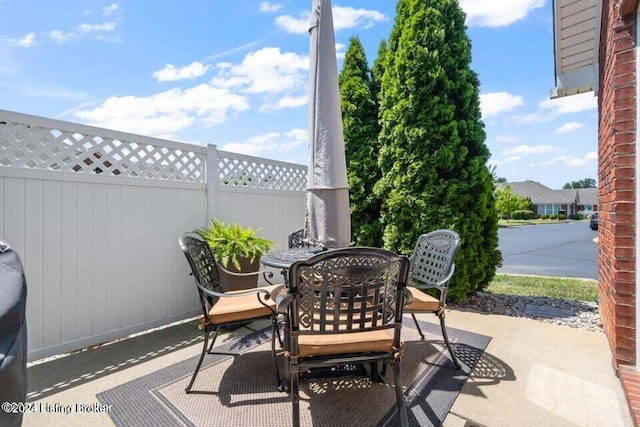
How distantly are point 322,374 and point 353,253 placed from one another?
4.01ft

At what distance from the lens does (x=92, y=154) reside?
10.2ft

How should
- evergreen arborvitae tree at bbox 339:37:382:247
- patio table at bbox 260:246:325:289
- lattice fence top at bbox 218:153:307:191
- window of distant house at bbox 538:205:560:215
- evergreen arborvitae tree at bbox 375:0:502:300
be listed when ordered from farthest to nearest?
window of distant house at bbox 538:205:560:215
evergreen arborvitae tree at bbox 339:37:382:247
lattice fence top at bbox 218:153:307:191
evergreen arborvitae tree at bbox 375:0:502:300
patio table at bbox 260:246:325:289

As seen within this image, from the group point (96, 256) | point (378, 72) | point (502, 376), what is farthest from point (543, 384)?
point (378, 72)

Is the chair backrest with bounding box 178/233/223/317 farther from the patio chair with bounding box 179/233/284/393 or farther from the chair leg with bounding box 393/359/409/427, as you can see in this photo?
the chair leg with bounding box 393/359/409/427

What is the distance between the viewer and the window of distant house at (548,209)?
44156 mm

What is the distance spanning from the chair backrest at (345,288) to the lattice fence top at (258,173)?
3.01 meters

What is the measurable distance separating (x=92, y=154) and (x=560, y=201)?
5449cm

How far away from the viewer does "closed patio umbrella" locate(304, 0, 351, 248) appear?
2.69m

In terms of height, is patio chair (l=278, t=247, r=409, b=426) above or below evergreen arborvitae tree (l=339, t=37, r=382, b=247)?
below

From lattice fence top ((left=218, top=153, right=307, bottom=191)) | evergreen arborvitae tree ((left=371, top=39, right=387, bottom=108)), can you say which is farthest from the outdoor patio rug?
evergreen arborvitae tree ((left=371, top=39, right=387, bottom=108))

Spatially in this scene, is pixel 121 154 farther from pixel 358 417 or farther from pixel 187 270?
pixel 358 417

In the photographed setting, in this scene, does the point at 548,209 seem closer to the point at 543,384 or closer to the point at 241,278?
the point at 543,384

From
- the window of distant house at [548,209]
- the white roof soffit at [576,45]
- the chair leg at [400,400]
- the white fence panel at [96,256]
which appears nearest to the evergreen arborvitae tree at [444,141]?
the white roof soffit at [576,45]

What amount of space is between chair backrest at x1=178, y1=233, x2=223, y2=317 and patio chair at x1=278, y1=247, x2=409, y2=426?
862mm
